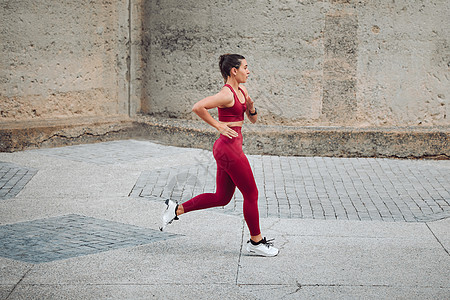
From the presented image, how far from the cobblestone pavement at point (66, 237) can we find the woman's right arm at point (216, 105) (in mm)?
1225

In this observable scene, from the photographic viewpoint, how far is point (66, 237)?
5582 millimetres

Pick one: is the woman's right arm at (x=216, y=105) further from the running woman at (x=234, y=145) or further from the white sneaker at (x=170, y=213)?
the white sneaker at (x=170, y=213)

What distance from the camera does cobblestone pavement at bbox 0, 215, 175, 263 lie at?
5.14m

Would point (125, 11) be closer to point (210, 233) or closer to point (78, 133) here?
point (78, 133)

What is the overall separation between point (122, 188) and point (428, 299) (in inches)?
166

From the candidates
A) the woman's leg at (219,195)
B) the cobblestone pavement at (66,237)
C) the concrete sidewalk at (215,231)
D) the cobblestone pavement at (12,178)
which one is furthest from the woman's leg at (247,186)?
the cobblestone pavement at (12,178)

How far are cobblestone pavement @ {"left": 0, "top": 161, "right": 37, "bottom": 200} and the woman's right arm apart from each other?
120 inches

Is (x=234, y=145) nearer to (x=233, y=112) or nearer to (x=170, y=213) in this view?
(x=233, y=112)

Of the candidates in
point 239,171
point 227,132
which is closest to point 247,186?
point 239,171

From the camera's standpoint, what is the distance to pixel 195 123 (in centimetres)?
1040

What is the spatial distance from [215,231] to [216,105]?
4.57 ft

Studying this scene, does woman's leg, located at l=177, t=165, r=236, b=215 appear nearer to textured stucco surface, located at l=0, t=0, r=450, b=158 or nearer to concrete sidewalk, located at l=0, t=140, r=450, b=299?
concrete sidewalk, located at l=0, t=140, r=450, b=299

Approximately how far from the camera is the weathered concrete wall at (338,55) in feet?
31.7

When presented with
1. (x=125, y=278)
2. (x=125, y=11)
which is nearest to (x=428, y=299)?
(x=125, y=278)
